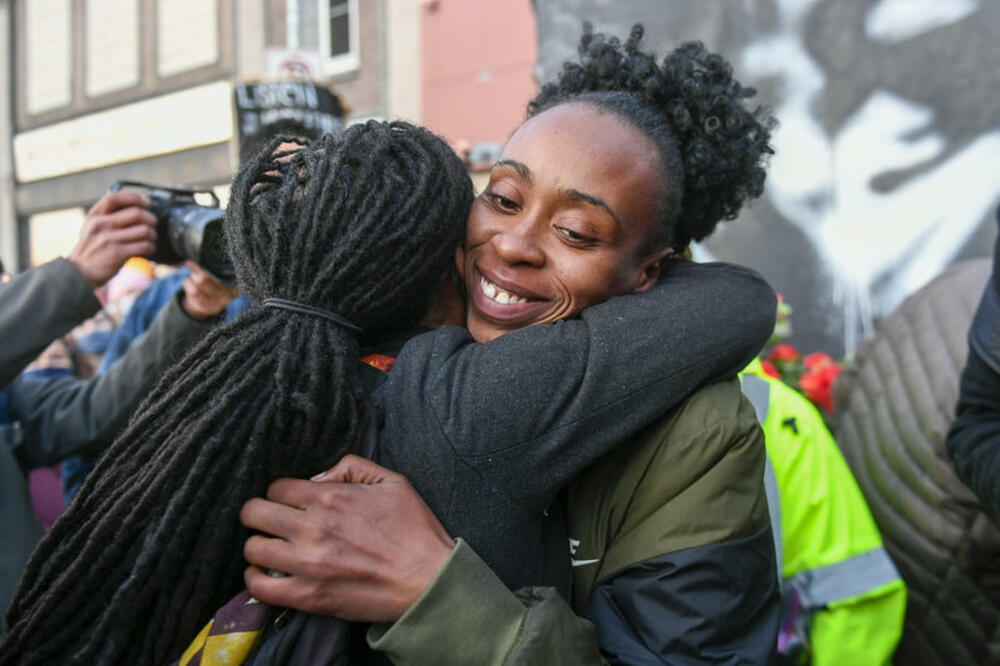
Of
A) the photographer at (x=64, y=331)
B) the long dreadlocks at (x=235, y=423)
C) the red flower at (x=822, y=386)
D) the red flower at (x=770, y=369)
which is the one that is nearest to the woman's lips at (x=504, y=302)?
the long dreadlocks at (x=235, y=423)

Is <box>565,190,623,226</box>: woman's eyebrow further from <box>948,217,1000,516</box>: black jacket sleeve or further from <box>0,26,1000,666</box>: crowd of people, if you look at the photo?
<box>948,217,1000,516</box>: black jacket sleeve

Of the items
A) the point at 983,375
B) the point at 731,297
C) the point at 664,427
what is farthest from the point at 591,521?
the point at 983,375

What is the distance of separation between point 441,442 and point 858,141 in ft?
13.9

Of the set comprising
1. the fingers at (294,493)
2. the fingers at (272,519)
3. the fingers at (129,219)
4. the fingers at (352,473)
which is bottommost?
the fingers at (272,519)

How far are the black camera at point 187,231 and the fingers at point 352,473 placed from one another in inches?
24.9

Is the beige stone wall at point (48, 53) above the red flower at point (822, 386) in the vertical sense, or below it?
above

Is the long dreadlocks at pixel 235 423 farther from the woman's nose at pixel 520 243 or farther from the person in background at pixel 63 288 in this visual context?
the person in background at pixel 63 288

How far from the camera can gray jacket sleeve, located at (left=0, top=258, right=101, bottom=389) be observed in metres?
1.81

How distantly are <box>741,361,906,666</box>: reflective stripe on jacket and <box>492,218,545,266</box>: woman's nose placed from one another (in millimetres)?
885

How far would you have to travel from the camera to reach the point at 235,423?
1009mm

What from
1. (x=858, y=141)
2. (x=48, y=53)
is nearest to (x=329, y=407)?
(x=858, y=141)

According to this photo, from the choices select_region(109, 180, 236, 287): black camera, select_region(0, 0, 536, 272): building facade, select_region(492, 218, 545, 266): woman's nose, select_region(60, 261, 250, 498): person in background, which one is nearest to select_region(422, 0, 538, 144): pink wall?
select_region(0, 0, 536, 272): building facade

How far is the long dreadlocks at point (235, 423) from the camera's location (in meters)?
1.00

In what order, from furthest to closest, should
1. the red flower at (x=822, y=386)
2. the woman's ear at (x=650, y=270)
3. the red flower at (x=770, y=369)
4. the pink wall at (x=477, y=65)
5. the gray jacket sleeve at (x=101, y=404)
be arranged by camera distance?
1. the pink wall at (x=477, y=65)
2. the red flower at (x=822, y=386)
3. the red flower at (x=770, y=369)
4. the gray jacket sleeve at (x=101, y=404)
5. the woman's ear at (x=650, y=270)
